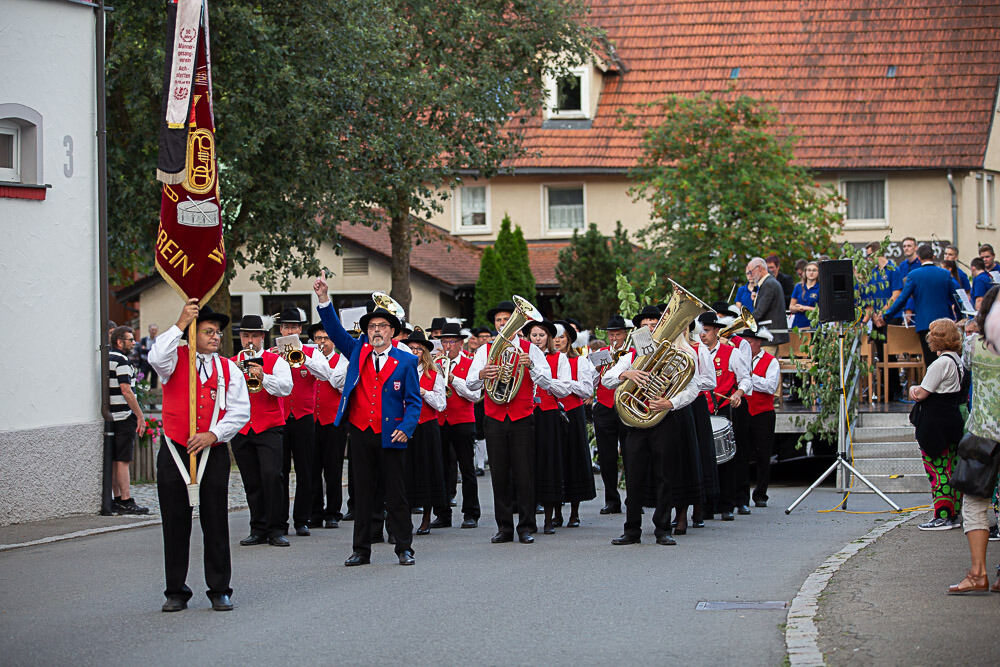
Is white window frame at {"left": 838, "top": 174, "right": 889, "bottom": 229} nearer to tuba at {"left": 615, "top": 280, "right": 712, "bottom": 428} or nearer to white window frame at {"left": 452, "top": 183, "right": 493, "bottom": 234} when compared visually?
white window frame at {"left": 452, "top": 183, "right": 493, "bottom": 234}

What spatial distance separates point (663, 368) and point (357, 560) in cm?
316

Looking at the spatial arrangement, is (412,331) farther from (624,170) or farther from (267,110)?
(624,170)

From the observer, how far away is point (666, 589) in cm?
1009

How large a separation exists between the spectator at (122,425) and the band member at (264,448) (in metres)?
2.86

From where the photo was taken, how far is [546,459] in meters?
13.8

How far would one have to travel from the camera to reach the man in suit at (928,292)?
1806cm

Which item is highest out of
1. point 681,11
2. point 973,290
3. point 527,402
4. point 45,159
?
point 681,11

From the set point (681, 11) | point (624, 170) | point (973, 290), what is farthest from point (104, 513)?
point (681, 11)

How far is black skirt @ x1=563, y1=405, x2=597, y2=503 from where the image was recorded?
14.5 m

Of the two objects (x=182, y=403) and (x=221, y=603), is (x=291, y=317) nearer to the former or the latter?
(x=182, y=403)

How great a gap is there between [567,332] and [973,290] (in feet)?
22.4

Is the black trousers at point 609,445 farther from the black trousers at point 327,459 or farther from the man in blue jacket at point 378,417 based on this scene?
the man in blue jacket at point 378,417

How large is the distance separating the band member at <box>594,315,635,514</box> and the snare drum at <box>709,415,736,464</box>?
4.45ft

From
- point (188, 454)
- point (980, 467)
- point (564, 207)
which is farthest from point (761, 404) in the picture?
point (564, 207)
